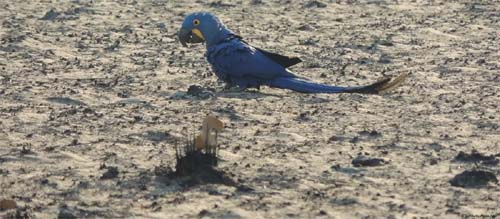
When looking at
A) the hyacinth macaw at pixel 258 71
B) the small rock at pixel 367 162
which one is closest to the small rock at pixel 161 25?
the hyacinth macaw at pixel 258 71

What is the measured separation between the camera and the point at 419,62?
31.8 feet

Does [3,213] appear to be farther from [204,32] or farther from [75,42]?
[75,42]

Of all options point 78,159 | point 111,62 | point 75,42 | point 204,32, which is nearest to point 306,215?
point 78,159

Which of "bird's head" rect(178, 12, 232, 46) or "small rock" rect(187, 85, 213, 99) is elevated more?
"bird's head" rect(178, 12, 232, 46)

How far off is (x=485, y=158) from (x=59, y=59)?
13.4 ft

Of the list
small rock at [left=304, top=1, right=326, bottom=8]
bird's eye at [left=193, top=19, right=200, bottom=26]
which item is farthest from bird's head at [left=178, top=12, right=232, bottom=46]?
small rock at [left=304, top=1, right=326, bottom=8]

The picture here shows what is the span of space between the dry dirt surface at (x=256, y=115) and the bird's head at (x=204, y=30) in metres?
0.35

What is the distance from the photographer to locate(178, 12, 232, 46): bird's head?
27.9 feet

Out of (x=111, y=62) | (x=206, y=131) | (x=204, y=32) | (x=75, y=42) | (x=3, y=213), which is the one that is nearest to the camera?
(x=3, y=213)

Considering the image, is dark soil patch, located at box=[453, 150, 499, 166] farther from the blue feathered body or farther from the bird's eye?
the bird's eye

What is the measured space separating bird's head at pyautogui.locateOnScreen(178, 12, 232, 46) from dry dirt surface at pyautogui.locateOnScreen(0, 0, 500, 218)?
0.35 meters

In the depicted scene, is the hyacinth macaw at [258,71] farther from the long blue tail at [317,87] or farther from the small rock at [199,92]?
the small rock at [199,92]

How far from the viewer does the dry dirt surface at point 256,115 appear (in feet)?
19.5

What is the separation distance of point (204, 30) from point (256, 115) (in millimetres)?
1075
